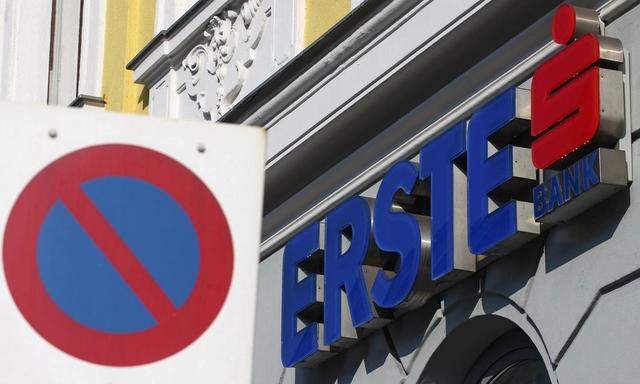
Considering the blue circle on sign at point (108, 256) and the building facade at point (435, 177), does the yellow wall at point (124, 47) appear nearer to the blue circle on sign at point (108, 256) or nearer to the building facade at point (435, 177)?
the building facade at point (435, 177)

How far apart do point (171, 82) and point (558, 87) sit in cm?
448

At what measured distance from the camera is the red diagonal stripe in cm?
320

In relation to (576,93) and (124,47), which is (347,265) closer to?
(576,93)

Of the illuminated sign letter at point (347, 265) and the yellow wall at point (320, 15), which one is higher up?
the yellow wall at point (320, 15)

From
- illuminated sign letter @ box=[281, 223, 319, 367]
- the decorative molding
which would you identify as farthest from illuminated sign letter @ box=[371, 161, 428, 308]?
the decorative molding

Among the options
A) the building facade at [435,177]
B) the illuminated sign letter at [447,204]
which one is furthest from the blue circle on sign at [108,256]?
the illuminated sign letter at [447,204]

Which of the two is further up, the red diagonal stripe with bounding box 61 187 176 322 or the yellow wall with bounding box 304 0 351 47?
the yellow wall with bounding box 304 0 351 47

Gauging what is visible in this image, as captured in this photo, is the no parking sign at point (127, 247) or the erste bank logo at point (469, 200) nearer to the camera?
the no parking sign at point (127, 247)

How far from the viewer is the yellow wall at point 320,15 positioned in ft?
29.2

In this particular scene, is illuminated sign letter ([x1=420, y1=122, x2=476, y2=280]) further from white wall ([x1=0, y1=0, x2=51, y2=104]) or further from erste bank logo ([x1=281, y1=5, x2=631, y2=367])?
white wall ([x1=0, y1=0, x2=51, y2=104])

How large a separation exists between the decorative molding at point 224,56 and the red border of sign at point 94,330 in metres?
6.46

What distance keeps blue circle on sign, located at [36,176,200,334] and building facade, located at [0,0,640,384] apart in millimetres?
3278

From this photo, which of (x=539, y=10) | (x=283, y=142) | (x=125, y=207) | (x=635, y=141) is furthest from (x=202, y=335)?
(x=283, y=142)

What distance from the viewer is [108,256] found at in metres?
3.23
